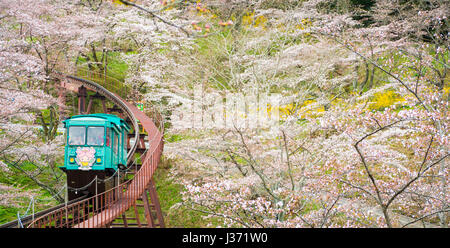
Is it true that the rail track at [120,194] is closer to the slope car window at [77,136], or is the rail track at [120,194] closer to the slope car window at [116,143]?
the slope car window at [116,143]

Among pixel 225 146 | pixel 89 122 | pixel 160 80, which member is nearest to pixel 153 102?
pixel 160 80

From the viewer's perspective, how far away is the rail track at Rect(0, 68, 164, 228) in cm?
679

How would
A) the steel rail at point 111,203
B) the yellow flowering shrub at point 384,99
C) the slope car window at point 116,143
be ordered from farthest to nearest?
the yellow flowering shrub at point 384,99
the slope car window at point 116,143
the steel rail at point 111,203

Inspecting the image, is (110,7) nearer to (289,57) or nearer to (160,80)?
(160,80)

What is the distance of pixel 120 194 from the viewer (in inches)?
381

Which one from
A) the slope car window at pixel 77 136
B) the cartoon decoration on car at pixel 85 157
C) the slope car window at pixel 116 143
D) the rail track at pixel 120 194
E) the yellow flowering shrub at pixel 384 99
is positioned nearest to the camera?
the rail track at pixel 120 194

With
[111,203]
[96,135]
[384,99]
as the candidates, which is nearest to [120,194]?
[111,203]

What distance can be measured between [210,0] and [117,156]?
31.0ft

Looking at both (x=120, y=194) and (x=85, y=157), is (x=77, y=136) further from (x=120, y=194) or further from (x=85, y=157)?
(x=120, y=194)

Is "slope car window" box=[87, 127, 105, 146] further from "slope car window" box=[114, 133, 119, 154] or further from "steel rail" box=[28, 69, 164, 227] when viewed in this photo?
"steel rail" box=[28, 69, 164, 227]

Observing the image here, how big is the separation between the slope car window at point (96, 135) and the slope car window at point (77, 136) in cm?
17

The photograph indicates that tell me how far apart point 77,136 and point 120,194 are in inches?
80.1

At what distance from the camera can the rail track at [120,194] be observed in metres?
6.79

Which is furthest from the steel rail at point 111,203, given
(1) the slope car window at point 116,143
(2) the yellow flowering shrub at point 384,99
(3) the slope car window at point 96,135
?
(2) the yellow flowering shrub at point 384,99
